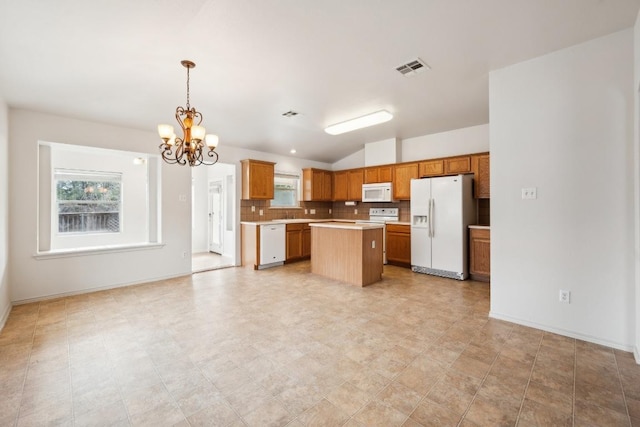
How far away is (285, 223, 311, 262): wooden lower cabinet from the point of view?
5.97 meters

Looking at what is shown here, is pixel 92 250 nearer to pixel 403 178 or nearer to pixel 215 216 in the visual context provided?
pixel 215 216

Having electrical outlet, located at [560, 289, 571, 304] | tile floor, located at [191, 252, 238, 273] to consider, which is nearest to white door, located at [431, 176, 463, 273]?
electrical outlet, located at [560, 289, 571, 304]

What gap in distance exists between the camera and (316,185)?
6.93 metres

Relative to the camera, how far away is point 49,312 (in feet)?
10.6

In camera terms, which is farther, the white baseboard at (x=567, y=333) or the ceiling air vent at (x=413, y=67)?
the ceiling air vent at (x=413, y=67)

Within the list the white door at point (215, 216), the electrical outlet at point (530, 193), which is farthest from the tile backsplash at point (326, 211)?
the electrical outlet at point (530, 193)

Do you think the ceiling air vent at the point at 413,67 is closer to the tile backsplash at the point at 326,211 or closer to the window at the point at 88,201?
the tile backsplash at the point at 326,211

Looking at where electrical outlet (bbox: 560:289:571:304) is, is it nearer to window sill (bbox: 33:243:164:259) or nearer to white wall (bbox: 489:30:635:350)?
white wall (bbox: 489:30:635:350)

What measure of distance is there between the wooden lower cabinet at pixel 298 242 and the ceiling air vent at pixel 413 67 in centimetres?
381

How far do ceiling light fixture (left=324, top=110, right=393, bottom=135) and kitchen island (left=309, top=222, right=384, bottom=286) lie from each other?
1.66 meters

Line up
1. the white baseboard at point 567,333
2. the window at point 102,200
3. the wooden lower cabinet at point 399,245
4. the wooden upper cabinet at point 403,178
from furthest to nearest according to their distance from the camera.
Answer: the wooden upper cabinet at point 403,178 < the wooden lower cabinet at point 399,245 < the window at point 102,200 < the white baseboard at point 567,333

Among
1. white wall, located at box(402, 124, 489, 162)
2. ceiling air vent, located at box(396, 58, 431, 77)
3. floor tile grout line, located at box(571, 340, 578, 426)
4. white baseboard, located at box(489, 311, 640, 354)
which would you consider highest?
ceiling air vent, located at box(396, 58, 431, 77)

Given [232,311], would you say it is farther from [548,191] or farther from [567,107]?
[567,107]

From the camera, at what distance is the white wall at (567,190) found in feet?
7.72
